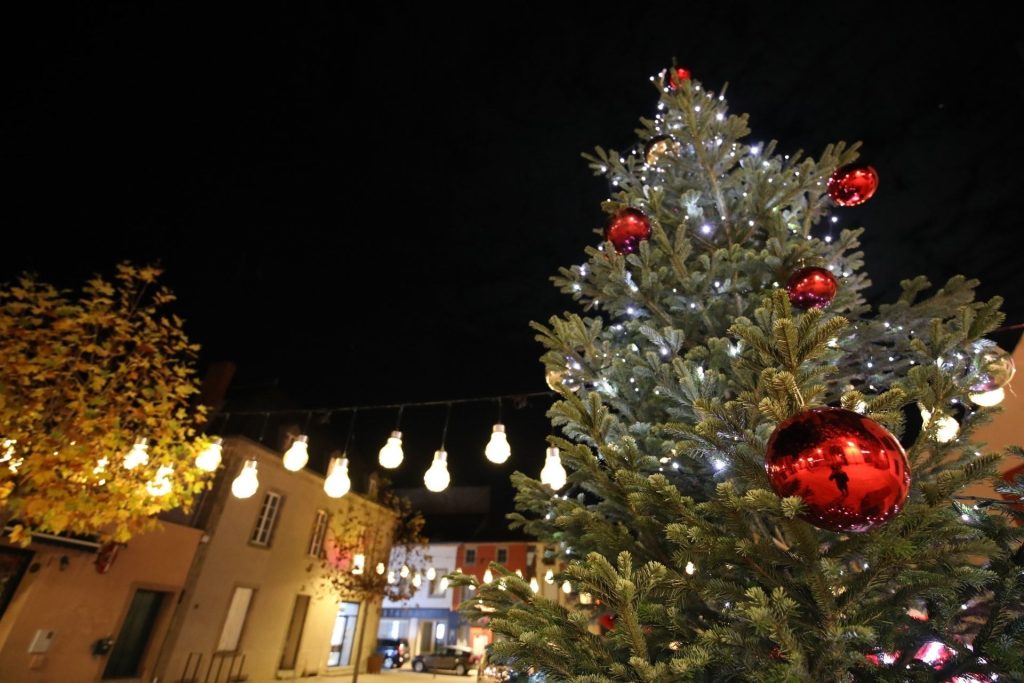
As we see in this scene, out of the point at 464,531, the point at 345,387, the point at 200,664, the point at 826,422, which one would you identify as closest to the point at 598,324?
the point at 826,422

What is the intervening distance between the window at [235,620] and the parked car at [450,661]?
1151cm

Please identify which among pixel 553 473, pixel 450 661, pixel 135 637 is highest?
pixel 553 473

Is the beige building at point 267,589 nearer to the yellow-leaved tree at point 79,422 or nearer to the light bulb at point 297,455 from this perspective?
the yellow-leaved tree at point 79,422

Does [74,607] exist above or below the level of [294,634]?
above

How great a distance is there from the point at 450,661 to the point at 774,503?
26.0 metres

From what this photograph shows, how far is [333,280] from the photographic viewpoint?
Answer: 12.3 m

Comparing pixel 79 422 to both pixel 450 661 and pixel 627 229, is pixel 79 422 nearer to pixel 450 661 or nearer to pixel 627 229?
pixel 627 229

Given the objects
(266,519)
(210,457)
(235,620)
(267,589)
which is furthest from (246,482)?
(267,589)

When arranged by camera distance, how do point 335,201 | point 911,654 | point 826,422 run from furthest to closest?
1. point 335,201
2. point 911,654
3. point 826,422

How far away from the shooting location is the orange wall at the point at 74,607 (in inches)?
379

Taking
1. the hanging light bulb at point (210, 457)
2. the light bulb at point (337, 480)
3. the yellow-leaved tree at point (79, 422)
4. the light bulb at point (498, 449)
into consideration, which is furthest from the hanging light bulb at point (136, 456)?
the light bulb at point (498, 449)

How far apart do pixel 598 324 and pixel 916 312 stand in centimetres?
257

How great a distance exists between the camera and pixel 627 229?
12.6ft

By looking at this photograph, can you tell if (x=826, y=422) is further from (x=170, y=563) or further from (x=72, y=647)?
(x=170, y=563)
